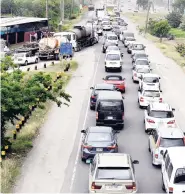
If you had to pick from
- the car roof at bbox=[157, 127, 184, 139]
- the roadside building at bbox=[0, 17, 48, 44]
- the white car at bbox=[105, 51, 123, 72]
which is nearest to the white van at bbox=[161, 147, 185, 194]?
the car roof at bbox=[157, 127, 184, 139]

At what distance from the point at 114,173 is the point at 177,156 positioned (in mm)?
2269

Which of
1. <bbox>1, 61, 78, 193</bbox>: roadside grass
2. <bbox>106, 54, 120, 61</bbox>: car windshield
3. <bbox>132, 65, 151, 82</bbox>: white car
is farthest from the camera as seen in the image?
<bbox>106, 54, 120, 61</bbox>: car windshield

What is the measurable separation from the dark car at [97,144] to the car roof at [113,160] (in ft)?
10.4

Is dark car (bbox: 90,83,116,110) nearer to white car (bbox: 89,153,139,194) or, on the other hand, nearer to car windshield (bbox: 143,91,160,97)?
car windshield (bbox: 143,91,160,97)

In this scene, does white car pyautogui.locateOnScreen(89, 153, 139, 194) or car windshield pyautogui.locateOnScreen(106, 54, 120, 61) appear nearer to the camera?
white car pyautogui.locateOnScreen(89, 153, 139, 194)

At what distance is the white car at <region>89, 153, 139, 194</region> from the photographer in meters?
16.2

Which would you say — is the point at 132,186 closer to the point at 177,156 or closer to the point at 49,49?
the point at 177,156

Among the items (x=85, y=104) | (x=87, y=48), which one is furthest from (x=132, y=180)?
(x=87, y=48)

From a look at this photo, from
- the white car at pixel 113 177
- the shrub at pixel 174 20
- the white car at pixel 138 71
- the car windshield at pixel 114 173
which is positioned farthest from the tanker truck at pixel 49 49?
the shrub at pixel 174 20

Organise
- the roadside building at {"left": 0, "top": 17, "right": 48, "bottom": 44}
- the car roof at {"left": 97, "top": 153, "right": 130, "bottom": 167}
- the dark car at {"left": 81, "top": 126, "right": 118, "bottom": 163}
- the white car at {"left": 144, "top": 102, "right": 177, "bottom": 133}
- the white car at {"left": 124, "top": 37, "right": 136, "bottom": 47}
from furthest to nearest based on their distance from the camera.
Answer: the roadside building at {"left": 0, "top": 17, "right": 48, "bottom": 44} < the white car at {"left": 124, "top": 37, "right": 136, "bottom": 47} < the white car at {"left": 144, "top": 102, "right": 177, "bottom": 133} < the dark car at {"left": 81, "top": 126, "right": 118, "bottom": 163} < the car roof at {"left": 97, "top": 153, "right": 130, "bottom": 167}

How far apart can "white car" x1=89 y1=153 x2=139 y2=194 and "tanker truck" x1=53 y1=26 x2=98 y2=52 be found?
42247 millimetres

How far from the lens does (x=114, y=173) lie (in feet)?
54.0

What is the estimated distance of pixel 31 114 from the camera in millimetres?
29312

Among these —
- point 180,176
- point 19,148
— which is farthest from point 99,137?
point 180,176
